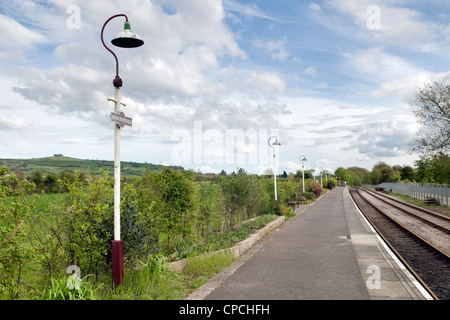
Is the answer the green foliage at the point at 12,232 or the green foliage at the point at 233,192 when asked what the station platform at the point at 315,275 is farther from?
the green foliage at the point at 233,192

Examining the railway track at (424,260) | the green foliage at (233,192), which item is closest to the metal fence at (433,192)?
the railway track at (424,260)

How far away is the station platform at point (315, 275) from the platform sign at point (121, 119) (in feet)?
10.6

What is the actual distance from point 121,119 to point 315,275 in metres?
5.02

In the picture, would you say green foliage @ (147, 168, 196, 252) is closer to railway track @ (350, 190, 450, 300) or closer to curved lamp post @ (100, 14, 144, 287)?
curved lamp post @ (100, 14, 144, 287)

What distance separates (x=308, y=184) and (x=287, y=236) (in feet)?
135

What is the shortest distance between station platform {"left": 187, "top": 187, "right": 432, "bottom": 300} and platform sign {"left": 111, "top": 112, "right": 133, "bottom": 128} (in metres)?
3.24

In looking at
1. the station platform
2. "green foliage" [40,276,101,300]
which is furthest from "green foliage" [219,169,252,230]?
"green foliage" [40,276,101,300]

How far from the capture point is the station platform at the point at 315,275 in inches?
236

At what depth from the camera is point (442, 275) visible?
327 inches

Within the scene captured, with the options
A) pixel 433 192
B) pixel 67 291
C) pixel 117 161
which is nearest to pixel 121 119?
pixel 117 161

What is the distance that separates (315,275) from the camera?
7246mm

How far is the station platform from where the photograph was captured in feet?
19.7

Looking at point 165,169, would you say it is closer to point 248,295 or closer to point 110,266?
point 110,266
